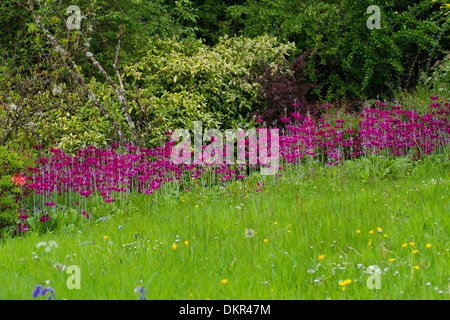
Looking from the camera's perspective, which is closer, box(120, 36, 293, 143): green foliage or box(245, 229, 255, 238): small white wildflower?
box(245, 229, 255, 238): small white wildflower

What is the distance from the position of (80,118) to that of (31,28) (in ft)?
5.39

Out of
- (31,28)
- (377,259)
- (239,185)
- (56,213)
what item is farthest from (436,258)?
(31,28)

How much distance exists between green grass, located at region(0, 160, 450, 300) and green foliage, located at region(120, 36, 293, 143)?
10.9 ft

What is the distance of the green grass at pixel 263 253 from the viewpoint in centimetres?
253

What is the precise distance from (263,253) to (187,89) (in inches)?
247

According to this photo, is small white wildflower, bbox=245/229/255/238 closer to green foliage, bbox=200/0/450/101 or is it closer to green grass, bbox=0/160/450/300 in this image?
green grass, bbox=0/160/450/300

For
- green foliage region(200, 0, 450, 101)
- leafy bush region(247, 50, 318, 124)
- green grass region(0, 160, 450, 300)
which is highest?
green foliage region(200, 0, 450, 101)

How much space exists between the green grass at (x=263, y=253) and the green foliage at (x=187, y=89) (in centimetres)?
331

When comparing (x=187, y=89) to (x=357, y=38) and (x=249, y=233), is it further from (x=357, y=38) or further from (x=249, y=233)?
(x=249, y=233)

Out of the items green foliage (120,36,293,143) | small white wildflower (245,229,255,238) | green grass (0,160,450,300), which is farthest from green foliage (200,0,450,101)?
small white wildflower (245,229,255,238)

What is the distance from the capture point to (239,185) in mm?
5934

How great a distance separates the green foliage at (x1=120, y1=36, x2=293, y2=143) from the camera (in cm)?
781

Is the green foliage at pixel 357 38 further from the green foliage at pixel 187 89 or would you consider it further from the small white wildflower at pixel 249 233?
the small white wildflower at pixel 249 233

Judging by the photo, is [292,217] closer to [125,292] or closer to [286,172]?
[125,292]
